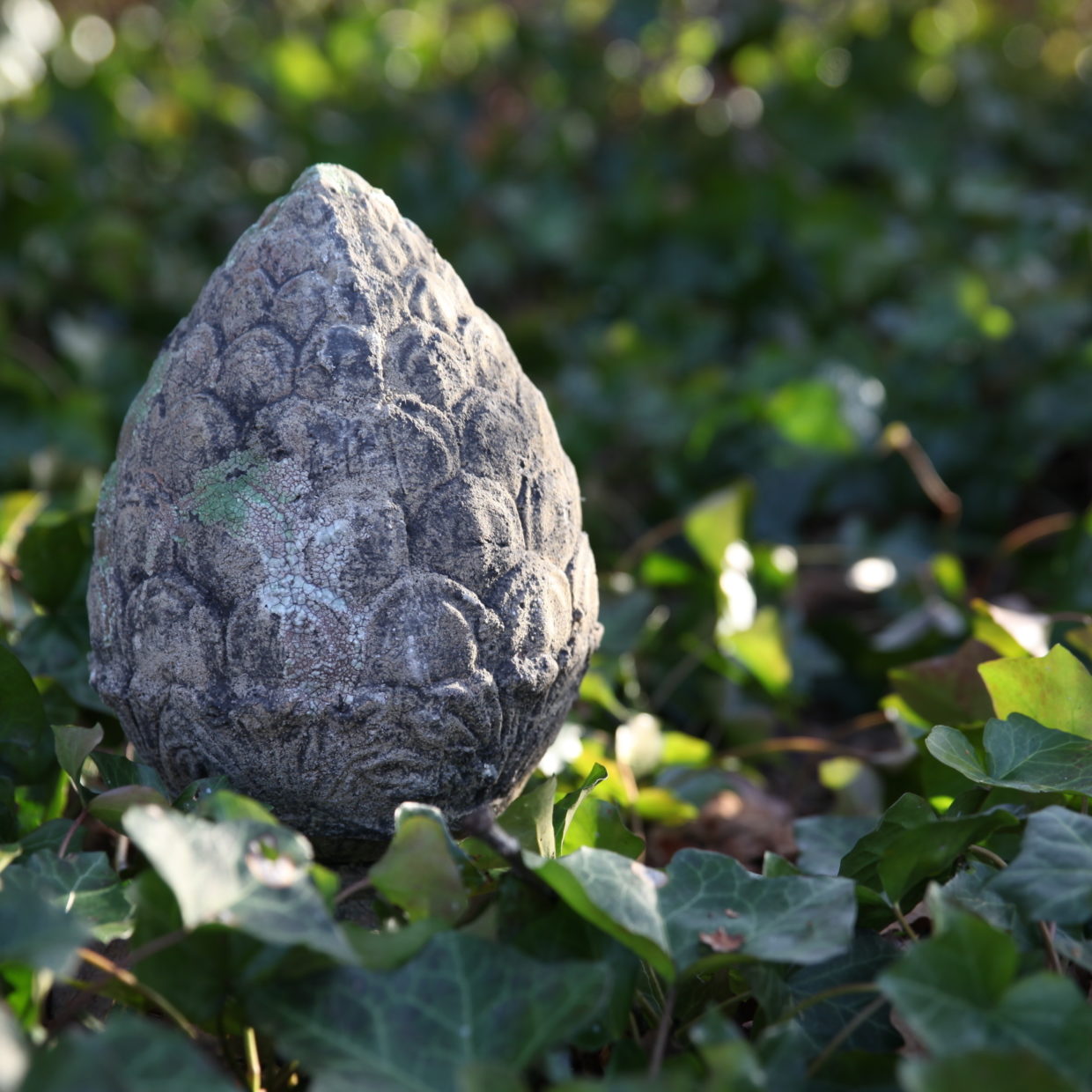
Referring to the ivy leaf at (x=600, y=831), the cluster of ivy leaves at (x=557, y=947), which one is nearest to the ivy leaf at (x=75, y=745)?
the cluster of ivy leaves at (x=557, y=947)

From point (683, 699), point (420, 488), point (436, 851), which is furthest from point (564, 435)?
point (436, 851)

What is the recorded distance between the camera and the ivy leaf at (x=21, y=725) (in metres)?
1.29

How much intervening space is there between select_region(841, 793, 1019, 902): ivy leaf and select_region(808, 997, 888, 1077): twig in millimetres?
115

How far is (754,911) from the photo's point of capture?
106 centimetres

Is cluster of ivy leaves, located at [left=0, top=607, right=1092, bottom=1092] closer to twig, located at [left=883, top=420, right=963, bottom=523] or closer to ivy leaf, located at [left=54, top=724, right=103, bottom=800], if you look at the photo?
ivy leaf, located at [left=54, top=724, right=103, bottom=800]

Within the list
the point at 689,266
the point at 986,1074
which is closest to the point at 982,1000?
the point at 986,1074

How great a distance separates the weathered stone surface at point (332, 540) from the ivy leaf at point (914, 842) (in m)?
0.38

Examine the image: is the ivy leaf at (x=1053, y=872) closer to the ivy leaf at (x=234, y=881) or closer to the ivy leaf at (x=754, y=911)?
the ivy leaf at (x=754, y=911)

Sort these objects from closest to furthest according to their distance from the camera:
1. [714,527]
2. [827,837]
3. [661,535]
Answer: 1. [827,837]
2. [714,527]
3. [661,535]

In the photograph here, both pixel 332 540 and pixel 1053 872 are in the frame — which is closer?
pixel 1053 872

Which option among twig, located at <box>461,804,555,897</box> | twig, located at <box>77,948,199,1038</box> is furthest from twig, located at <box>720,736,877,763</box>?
twig, located at <box>77,948,199,1038</box>

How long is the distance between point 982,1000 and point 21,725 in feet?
3.32

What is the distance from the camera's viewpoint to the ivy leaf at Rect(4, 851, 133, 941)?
1.07 metres

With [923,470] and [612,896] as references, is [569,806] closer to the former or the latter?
[612,896]
